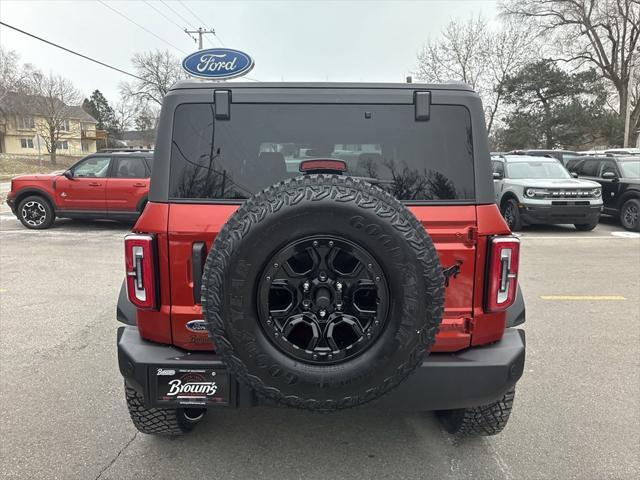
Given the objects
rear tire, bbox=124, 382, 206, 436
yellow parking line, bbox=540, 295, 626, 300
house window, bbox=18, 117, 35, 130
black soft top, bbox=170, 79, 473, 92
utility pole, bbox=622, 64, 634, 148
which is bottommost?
yellow parking line, bbox=540, 295, 626, 300

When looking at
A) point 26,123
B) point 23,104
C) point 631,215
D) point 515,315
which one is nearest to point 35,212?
point 515,315

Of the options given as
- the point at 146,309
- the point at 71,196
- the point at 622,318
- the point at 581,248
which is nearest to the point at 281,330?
the point at 146,309

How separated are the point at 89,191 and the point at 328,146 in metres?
10.1

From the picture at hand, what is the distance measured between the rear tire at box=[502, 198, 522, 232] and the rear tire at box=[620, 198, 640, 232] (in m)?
2.70

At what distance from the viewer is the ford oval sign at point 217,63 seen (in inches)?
344

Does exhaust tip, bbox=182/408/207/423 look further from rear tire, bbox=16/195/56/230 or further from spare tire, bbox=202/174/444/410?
rear tire, bbox=16/195/56/230

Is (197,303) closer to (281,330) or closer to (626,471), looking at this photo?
(281,330)

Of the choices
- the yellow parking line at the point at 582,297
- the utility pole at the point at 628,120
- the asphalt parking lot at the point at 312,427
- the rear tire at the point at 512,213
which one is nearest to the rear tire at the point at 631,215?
the rear tire at the point at 512,213

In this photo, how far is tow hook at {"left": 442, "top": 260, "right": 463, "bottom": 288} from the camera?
2.24 m

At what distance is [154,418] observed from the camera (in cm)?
269

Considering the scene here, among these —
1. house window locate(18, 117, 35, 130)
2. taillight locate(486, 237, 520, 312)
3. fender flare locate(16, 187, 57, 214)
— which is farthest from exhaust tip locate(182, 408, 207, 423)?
house window locate(18, 117, 35, 130)

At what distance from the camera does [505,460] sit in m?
2.70

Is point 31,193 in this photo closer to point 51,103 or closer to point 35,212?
point 35,212

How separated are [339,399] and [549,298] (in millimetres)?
4892
